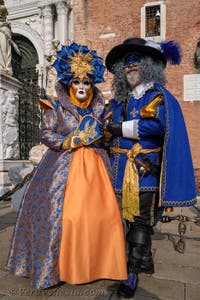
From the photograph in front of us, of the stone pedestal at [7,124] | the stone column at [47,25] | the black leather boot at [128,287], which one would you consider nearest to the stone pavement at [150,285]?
the black leather boot at [128,287]

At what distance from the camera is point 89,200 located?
6.87ft

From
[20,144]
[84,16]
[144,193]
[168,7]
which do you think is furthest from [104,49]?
[144,193]

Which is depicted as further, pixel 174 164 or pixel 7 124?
pixel 7 124

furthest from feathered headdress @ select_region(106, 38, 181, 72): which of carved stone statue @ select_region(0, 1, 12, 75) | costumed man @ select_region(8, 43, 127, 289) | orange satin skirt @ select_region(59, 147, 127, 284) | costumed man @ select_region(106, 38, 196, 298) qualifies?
carved stone statue @ select_region(0, 1, 12, 75)

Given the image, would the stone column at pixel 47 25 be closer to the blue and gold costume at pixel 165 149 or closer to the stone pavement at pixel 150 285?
the stone pavement at pixel 150 285

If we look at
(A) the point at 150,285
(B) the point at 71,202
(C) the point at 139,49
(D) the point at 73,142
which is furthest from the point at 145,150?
(A) the point at 150,285

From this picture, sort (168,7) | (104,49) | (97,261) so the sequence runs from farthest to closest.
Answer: (104,49)
(168,7)
(97,261)

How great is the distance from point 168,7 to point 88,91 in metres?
9.12

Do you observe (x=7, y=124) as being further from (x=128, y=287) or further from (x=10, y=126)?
(x=128, y=287)

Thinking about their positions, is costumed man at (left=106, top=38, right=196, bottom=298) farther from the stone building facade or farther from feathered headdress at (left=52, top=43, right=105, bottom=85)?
the stone building facade

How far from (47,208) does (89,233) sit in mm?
381

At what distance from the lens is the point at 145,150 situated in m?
2.16

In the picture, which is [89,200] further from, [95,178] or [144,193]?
[144,193]

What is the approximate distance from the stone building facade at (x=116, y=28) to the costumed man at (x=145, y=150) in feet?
24.6
